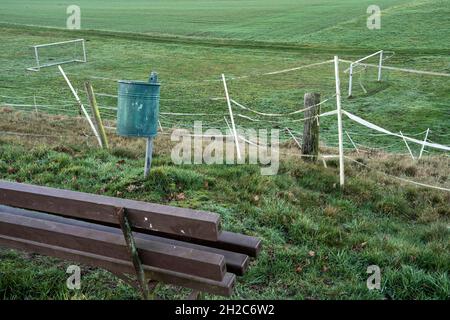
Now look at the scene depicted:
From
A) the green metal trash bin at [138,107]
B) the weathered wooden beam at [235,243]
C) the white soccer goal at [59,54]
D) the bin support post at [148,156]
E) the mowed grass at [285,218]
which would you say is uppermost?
the white soccer goal at [59,54]

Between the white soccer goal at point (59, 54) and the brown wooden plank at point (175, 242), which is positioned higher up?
the white soccer goal at point (59, 54)

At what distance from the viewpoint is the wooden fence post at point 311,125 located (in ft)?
23.9

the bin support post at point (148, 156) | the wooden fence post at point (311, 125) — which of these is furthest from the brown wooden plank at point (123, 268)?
the wooden fence post at point (311, 125)

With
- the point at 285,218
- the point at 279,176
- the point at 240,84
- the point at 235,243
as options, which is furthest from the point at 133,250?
the point at 240,84

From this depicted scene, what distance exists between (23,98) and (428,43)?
23.7 metres

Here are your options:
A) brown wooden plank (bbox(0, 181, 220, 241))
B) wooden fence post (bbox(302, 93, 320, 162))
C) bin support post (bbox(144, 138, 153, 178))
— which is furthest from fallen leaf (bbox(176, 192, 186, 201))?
wooden fence post (bbox(302, 93, 320, 162))

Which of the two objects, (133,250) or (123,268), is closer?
(133,250)

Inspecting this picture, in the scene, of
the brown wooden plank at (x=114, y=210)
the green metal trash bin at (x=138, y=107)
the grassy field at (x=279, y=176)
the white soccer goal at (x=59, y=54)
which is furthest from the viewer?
the white soccer goal at (x=59, y=54)

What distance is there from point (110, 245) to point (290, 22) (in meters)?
40.0

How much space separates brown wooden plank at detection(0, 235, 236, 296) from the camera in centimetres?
291

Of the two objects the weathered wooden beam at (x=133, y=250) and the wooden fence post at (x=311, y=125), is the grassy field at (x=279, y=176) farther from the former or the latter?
the weathered wooden beam at (x=133, y=250)

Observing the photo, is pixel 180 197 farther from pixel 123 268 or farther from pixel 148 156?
pixel 123 268

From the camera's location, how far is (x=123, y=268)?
10.4ft
